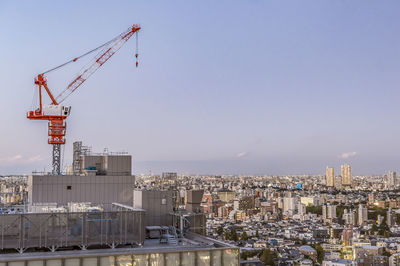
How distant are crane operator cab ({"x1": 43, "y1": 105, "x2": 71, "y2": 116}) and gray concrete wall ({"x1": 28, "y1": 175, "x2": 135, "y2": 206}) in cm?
1937

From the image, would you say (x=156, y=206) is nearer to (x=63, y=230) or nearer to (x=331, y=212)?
(x=63, y=230)

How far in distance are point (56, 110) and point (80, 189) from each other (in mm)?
21423

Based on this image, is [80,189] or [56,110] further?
[56,110]

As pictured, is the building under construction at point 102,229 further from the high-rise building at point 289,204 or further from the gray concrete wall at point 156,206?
the high-rise building at point 289,204

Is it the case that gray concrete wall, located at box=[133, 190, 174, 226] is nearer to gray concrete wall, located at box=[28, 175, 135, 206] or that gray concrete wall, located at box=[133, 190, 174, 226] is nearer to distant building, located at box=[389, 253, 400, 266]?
gray concrete wall, located at box=[28, 175, 135, 206]

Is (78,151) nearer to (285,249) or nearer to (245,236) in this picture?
(285,249)

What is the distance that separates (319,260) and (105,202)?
7404cm

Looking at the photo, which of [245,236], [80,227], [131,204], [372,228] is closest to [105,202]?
[131,204]

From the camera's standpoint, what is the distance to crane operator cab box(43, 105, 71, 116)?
3950 centimetres

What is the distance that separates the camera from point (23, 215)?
14.2 meters

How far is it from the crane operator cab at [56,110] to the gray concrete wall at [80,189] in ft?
63.6

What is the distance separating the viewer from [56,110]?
40.5 meters

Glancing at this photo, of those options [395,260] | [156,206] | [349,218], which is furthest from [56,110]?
[349,218]

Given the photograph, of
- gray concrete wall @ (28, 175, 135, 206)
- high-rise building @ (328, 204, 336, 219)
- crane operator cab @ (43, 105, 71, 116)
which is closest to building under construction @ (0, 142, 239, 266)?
gray concrete wall @ (28, 175, 135, 206)
